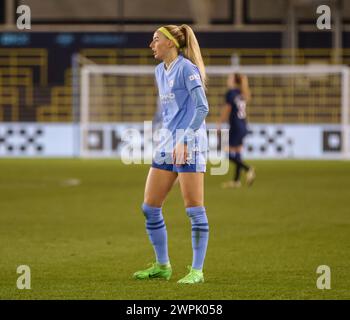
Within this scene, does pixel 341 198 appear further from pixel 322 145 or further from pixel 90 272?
pixel 322 145

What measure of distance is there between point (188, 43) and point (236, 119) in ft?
38.1

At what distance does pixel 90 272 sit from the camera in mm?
8070

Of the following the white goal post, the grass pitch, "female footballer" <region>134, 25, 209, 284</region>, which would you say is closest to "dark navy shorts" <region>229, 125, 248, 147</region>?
the grass pitch

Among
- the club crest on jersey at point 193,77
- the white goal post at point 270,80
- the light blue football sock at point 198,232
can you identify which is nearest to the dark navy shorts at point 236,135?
the white goal post at point 270,80

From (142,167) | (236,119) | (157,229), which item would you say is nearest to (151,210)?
(157,229)

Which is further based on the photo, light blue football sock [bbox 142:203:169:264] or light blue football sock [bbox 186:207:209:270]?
light blue football sock [bbox 142:203:169:264]

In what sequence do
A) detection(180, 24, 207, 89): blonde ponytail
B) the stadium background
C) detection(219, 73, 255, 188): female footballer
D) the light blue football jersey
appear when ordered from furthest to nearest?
detection(219, 73, 255, 188): female footballer, the stadium background, detection(180, 24, 207, 89): blonde ponytail, the light blue football jersey

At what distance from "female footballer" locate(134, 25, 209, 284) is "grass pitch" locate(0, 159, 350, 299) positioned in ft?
1.72

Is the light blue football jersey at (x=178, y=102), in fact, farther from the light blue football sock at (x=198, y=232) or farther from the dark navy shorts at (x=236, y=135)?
the dark navy shorts at (x=236, y=135)

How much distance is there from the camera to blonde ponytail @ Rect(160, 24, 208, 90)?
741cm

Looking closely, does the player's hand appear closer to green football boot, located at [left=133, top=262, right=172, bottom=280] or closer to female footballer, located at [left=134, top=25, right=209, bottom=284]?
female footballer, located at [left=134, top=25, right=209, bottom=284]

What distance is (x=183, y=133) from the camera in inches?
288

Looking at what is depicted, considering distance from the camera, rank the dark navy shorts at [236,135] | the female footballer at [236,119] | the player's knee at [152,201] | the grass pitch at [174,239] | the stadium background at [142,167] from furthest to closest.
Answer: the dark navy shorts at [236,135] → the female footballer at [236,119] → the stadium background at [142,167] → the player's knee at [152,201] → the grass pitch at [174,239]

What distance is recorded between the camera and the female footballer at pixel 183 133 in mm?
7281
